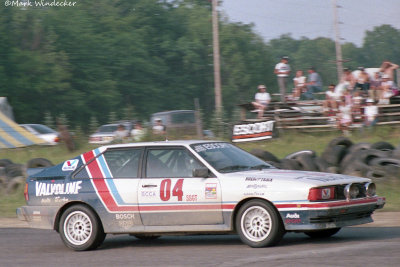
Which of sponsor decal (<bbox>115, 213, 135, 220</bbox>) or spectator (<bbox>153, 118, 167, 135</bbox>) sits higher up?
spectator (<bbox>153, 118, 167, 135</bbox>)

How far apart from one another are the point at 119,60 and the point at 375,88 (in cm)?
4164

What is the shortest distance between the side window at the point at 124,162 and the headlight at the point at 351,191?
264 cm

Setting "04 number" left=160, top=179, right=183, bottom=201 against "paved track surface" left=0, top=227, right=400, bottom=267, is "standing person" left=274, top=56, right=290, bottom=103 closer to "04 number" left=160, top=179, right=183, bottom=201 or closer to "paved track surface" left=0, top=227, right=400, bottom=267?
"paved track surface" left=0, top=227, right=400, bottom=267

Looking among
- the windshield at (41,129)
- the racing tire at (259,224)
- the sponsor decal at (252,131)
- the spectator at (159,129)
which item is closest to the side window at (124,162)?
the racing tire at (259,224)

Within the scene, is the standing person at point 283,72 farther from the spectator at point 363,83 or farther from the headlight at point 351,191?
the headlight at point 351,191

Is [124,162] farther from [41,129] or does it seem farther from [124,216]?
[41,129]

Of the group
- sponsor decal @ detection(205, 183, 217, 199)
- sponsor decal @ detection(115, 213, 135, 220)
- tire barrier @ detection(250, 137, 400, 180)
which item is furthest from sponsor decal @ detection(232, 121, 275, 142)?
sponsor decal @ detection(205, 183, 217, 199)

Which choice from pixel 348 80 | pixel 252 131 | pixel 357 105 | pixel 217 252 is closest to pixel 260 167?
pixel 217 252

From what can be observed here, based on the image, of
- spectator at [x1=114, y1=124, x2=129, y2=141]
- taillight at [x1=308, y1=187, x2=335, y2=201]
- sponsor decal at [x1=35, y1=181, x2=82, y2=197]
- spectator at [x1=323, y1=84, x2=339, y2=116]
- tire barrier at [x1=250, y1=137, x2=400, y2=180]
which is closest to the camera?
taillight at [x1=308, y1=187, x2=335, y2=201]

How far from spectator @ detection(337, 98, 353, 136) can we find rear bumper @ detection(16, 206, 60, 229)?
36.1 ft

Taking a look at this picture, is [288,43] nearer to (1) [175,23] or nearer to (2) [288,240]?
(1) [175,23]

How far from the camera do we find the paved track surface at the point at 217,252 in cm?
733

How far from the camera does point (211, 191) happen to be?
27.7 ft

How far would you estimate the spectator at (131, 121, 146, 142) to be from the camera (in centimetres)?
1864
